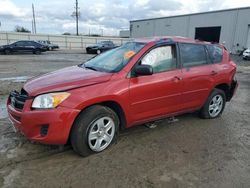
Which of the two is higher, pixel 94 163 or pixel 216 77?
pixel 216 77

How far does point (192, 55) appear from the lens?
5008mm

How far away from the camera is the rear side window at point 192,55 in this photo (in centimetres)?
483

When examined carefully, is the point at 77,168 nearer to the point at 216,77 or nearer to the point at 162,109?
the point at 162,109

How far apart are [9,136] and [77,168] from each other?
1.64 metres

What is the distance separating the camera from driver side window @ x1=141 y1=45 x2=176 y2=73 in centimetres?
435

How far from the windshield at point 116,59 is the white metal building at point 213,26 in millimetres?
35002

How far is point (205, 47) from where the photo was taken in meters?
5.33

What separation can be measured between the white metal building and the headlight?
36651mm

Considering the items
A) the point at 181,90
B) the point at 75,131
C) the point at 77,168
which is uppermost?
the point at 181,90

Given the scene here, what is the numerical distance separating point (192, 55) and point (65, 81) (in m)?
2.57

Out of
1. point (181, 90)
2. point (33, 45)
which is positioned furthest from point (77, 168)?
point (33, 45)

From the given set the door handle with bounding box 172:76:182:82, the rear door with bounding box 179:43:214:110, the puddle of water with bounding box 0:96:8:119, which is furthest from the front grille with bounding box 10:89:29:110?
the rear door with bounding box 179:43:214:110

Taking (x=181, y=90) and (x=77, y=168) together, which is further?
(x=181, y=90)

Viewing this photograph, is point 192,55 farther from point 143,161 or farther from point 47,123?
point 47,123
